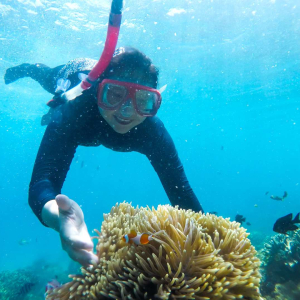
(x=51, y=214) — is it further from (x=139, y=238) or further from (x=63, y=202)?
(x=139, y=238)

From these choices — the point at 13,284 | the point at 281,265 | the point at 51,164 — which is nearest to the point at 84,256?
the point at 51,164

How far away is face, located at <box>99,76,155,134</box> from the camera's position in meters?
3.42

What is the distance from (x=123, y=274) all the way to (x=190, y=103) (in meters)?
30.9

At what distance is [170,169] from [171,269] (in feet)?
8.05

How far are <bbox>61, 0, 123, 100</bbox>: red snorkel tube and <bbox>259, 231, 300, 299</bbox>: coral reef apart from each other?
5.77m

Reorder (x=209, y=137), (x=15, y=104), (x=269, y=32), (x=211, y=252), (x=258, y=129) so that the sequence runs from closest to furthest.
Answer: (x=211, y=252) < (x=269, y=32) < (x=15, y=104) < (x=258, y=129) < (x=209, y=137)

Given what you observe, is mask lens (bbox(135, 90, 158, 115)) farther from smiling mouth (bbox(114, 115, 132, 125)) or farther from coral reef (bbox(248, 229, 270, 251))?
coral reef (bbox(248, 229, 270, 251))

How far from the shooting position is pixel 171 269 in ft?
5.60

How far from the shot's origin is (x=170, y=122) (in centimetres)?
4044

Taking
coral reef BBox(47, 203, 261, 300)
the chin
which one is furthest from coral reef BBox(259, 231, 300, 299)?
the chin

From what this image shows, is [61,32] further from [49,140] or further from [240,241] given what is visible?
[240,241]

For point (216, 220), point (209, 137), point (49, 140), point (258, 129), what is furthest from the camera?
point (209, 137)

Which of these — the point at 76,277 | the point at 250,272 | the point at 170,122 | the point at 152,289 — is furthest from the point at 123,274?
the point at 170,122

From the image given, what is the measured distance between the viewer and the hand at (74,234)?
1.67m
